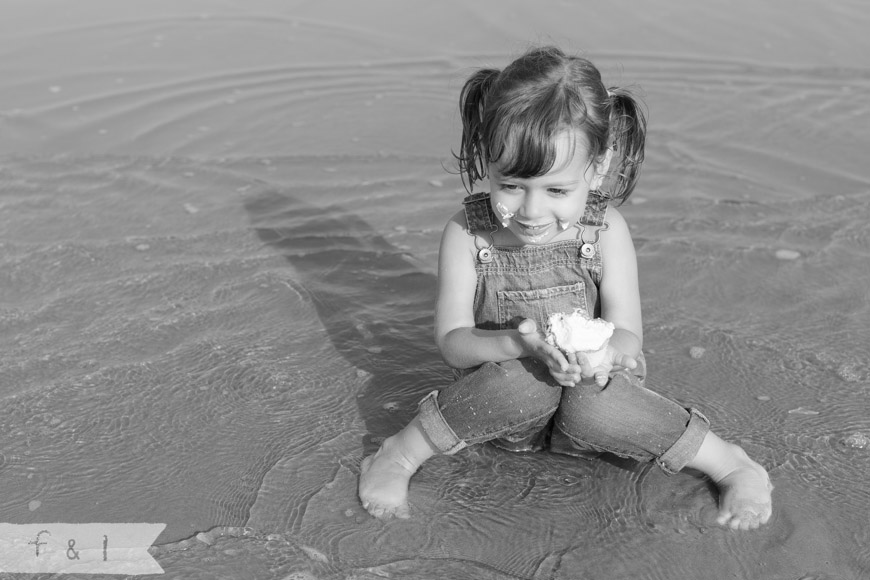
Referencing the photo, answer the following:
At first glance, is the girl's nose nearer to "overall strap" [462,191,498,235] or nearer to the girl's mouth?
the girl's mouth

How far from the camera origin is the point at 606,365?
289cm

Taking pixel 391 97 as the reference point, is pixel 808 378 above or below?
below

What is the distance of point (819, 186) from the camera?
559cm

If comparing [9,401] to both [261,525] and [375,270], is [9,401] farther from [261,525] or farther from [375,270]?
[375,270]

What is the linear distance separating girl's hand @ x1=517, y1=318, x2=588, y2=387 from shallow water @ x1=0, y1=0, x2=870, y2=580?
507mm

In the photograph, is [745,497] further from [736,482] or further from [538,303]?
[538,303]

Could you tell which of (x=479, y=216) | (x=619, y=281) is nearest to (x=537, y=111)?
(x=479, y=216)

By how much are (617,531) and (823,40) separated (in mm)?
6486

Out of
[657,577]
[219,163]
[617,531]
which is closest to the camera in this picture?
[657,577]

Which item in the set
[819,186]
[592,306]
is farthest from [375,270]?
[819,186]

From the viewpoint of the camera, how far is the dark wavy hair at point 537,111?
2.93 metres

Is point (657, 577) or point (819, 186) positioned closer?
point (657, 577)

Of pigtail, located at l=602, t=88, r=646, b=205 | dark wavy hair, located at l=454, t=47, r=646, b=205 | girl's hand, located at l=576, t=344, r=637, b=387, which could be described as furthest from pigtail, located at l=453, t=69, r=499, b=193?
girl's hand, located at l=576, t=344, r=637, b=387

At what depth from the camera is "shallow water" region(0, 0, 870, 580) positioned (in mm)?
3004
